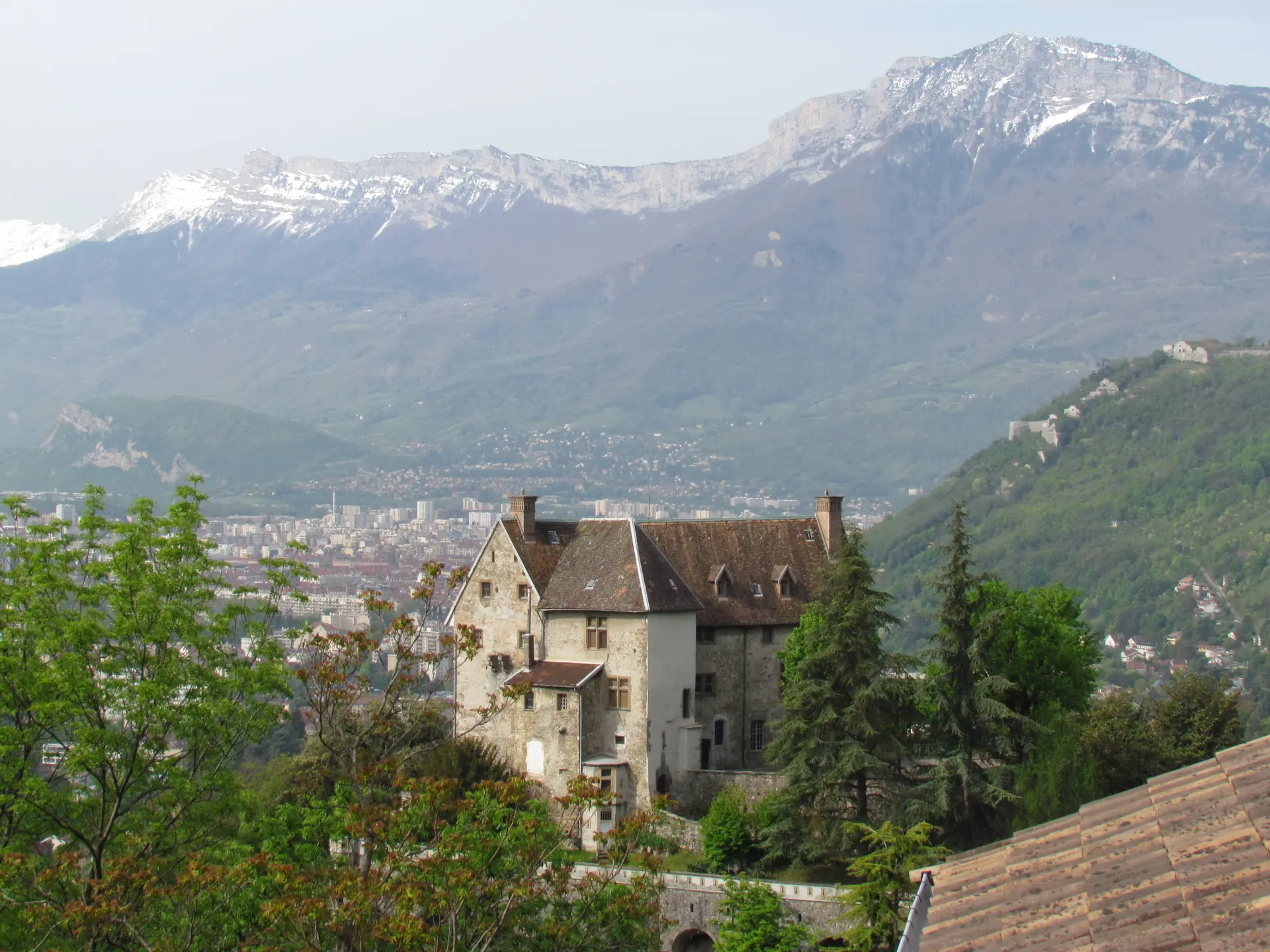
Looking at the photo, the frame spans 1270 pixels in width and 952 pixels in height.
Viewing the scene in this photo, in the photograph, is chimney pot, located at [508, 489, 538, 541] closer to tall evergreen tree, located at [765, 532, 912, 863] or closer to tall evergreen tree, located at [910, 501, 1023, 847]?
tall evergreen tree, located at [765, 532, 912, 863]

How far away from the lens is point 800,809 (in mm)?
53438

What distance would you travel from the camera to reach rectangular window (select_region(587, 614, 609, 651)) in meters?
59.4

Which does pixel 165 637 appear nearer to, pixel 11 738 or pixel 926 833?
pixel 11 738

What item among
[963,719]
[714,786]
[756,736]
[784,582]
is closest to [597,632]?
[714,786]

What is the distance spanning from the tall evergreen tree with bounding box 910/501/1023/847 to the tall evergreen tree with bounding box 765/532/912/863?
3.61 feet

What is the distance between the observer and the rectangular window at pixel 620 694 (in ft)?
192

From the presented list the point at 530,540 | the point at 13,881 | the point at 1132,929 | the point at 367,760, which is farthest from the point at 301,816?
the point at 1132,929

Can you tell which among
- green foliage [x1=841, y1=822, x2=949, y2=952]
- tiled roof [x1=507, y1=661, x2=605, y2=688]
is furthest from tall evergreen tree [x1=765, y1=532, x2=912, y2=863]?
tiled roof [x1=507, y1=661, x2=605, y2=688]

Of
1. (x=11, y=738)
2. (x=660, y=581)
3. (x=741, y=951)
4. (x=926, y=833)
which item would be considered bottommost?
(x=741, y=951)

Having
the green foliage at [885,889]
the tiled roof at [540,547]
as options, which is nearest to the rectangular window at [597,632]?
the tiled roof at [540,547]

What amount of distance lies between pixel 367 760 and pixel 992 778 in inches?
942

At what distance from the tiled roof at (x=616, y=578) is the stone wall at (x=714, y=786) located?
18.8 ft

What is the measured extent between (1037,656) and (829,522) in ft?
30.8

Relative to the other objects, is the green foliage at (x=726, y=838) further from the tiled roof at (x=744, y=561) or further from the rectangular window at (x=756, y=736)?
the tiled roof at (x=744, y=561)
